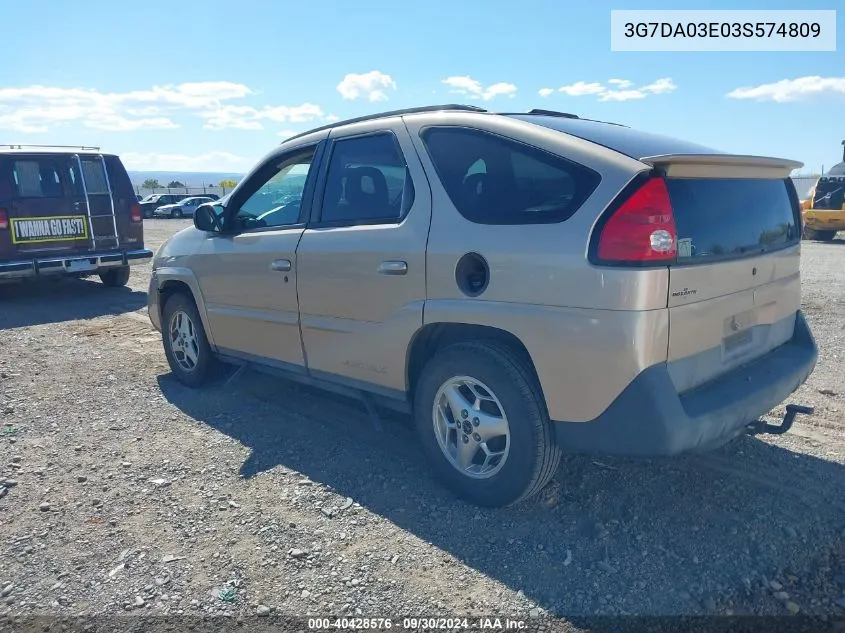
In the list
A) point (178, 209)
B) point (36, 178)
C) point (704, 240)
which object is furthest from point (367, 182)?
point (178, 209)

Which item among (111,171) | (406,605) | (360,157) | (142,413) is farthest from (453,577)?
(111,171)

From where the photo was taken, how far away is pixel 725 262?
2947 mm

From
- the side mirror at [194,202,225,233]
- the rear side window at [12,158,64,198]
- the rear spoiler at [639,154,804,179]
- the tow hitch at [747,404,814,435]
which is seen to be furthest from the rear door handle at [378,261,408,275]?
the rear side window at [12,158,64,198]

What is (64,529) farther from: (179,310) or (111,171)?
(111,171)

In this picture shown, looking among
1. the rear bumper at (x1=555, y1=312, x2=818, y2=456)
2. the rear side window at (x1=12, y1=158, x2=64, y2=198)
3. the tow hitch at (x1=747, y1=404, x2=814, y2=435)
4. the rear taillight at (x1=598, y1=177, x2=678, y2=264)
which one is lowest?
the tow hitch at (x1=747, y1=404, x2=814, y2=435)

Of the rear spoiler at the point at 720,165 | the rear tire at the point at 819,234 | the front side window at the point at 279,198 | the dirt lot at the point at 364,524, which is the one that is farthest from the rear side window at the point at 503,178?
the rear tire at the point at 819,234

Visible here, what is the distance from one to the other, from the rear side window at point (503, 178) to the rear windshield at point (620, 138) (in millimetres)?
198

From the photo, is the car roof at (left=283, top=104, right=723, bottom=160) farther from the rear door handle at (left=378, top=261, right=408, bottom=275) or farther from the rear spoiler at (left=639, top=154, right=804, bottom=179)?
the rear door handle at (left=378, top=261, right=408, bottom=275)

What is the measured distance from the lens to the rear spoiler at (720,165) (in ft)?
8.93

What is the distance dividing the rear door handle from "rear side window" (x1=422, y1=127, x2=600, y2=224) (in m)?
0.42

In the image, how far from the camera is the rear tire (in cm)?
1765

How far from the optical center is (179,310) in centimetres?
527

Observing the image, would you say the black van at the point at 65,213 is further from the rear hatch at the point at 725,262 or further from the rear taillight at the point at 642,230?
the rear hatch at the point at 725,262

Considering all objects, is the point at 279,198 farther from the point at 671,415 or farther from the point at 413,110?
the point at 671,415
